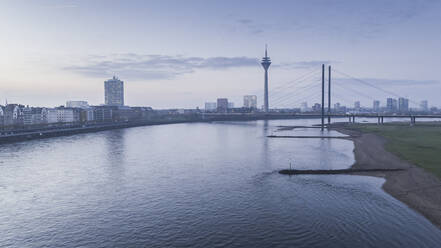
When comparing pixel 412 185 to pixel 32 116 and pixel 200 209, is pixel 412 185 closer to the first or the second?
pixel 200 209

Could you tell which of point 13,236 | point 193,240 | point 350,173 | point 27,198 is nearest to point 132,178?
point 27,198

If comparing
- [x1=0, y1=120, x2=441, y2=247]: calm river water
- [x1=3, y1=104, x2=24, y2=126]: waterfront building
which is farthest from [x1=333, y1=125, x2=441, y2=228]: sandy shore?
[x1=3, y1=104, x2=24, y2=126]: waterfront building

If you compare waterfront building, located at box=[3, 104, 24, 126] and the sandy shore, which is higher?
waterfront building, located at box=[3, 104, 24, 126]

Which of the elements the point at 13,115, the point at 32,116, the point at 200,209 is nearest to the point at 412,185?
the point at 200,209

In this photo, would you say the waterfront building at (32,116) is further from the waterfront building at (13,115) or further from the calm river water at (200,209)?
the calm river water at (200,209)

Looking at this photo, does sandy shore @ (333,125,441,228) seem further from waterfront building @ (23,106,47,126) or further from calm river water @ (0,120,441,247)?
waterfront building @ (23,106,47,126)

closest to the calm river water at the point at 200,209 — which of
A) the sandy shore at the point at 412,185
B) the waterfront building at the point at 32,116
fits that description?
the sandy shore at the point at 412,185

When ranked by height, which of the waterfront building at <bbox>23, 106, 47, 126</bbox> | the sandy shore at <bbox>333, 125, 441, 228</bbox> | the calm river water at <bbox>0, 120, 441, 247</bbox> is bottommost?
the calm river water at <bbox>0, 120, 441, 247</bbox>

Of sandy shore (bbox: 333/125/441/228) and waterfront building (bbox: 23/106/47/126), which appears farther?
waterfront building (bbox: 23/106/47/126)

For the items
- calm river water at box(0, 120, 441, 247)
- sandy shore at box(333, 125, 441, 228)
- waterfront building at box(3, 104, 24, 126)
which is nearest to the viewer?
calm river water at box(0, 120, 441, 247)
